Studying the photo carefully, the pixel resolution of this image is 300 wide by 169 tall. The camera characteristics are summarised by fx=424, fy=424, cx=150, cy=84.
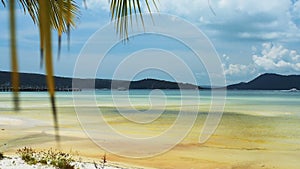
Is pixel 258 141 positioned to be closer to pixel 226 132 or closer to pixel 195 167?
pixel 226 132

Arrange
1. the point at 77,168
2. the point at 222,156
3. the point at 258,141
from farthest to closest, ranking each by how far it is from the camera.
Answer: the point at 258,141
the point at 222,156
the point at 77,168

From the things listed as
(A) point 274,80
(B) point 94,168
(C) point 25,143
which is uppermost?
(B) point 94,168

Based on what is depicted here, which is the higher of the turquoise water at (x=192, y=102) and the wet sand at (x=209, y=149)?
the wet sand at (x=209, y=149)

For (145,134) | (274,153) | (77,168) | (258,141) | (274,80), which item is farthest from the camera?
(274,80)

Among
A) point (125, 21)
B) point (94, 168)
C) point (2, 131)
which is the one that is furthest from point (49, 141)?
point (125, 21)

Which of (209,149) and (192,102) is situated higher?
(209,149)

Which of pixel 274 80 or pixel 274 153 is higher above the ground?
pixel 274 153

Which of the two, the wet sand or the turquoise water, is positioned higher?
the wet sand

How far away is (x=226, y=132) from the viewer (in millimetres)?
13547

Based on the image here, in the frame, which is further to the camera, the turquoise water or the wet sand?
the turquoise water

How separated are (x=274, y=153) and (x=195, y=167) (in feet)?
9.71

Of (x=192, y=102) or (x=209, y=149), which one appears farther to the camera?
(x=192, y=102)

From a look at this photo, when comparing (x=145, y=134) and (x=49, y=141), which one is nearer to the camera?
(x=49, y=141)

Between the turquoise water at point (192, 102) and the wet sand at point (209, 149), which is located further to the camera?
the turquoise water at point (192, 102)
